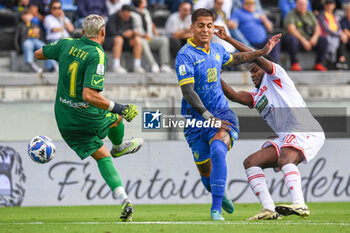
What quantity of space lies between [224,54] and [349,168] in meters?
5.75

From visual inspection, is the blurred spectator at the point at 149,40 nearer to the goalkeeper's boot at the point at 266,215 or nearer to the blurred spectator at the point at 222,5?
the blurred spectator at the point at 222,5

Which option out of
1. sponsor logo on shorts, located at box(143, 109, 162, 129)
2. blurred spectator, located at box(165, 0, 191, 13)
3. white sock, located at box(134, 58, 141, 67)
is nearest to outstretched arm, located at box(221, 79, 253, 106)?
sponsor logo on shorts, located at box(143, 109, 162, 129)

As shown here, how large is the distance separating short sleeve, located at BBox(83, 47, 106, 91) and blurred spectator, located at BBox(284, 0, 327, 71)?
915cm

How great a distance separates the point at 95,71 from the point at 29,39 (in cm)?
805

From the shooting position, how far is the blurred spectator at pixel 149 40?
16016 mm

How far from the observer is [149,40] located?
53.5 feet

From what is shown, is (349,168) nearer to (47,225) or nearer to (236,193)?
(236,193)

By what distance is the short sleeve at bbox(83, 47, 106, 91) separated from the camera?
813 cm

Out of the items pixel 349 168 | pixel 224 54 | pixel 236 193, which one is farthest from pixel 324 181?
pixel 224 54

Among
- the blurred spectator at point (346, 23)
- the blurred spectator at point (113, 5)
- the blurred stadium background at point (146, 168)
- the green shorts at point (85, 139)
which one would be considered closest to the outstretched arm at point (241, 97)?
the green shorts at point (85, 139)

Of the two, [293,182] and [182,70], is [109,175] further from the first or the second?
[293,182]

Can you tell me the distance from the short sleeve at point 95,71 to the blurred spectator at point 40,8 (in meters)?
8.33

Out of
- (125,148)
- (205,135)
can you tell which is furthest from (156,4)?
(205,135)

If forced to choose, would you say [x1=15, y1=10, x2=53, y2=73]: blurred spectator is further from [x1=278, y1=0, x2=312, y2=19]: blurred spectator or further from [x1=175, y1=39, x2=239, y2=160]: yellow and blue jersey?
[x1=175, y1=39, x2=239, y2=160]: yellow and blue jersey
